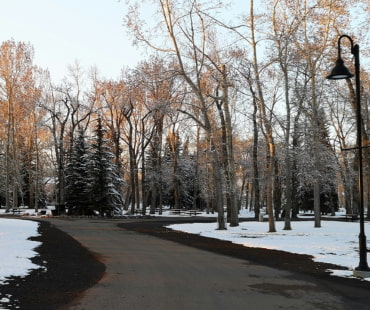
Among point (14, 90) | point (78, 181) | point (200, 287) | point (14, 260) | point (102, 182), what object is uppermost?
point (14, 90)

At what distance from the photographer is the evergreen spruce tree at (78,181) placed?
4044cm

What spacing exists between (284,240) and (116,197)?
2462cm

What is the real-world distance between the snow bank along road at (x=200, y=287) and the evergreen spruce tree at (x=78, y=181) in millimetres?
29143

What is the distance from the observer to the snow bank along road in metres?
6.70

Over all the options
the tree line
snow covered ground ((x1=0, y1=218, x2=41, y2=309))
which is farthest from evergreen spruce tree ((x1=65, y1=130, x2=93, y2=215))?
snow covered ground ((x1=0, y1=218, x2=41, y2=309))

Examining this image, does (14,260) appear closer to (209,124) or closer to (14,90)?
(209,124)

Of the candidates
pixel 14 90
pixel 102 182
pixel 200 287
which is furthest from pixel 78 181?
pixel 200 287

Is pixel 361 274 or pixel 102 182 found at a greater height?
pixel 102 182

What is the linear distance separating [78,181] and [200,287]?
35.0 m

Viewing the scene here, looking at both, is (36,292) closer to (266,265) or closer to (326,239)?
(266,265)

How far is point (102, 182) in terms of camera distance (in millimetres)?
39312

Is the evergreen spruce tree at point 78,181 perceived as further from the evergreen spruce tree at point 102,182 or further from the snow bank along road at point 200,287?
the snow bank along road at point 200,287

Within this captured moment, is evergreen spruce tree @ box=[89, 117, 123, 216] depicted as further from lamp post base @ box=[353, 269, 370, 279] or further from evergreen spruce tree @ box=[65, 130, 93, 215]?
lamp post base @ box=[353, 269, 370, 279]

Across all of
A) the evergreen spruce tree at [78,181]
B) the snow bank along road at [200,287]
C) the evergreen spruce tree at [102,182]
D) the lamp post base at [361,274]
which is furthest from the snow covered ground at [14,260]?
the evergreen spruce tree at [78,181]
